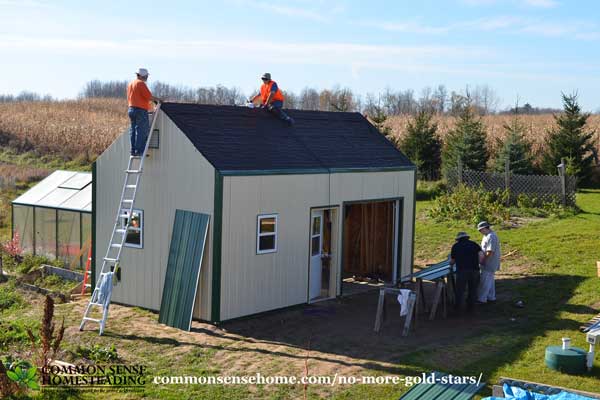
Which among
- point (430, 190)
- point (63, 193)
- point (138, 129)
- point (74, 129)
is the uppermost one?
point (74, 129)

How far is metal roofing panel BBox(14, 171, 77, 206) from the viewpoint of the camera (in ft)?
70.9

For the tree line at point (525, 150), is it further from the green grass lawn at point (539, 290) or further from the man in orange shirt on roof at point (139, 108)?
the man in orange shirt on roof at point (139, 108)

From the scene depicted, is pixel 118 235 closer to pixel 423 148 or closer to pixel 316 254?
pixel 316 254

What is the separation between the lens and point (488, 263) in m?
16.2

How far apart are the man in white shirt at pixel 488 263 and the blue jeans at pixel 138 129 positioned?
7468 millimetres

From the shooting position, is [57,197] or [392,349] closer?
[392,349]

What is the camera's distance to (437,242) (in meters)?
23.0

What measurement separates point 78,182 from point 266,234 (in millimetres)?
8730

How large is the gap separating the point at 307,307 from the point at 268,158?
343cm

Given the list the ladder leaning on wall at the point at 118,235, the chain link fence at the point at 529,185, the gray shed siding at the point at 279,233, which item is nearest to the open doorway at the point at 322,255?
the gray shed siding at the point at 279,233

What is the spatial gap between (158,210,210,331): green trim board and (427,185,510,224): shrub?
12614mm

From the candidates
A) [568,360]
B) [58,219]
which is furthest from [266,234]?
[58,219]

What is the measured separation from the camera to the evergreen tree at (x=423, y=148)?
3419cm

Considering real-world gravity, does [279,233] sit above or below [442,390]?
above
